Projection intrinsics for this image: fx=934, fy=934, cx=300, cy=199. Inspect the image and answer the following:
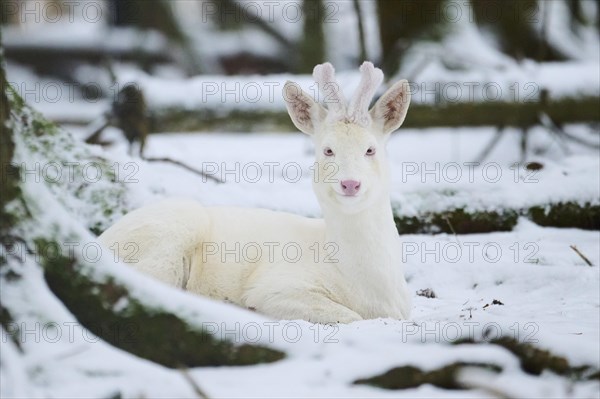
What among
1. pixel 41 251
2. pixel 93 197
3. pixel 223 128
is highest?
pixel 41 251

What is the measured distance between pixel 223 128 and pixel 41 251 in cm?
618

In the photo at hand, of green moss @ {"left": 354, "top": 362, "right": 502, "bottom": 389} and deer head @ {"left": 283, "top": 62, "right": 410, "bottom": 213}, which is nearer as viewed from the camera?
green moss @ {"left": 354, "top": 362, "right": 502, "bottom": 389}

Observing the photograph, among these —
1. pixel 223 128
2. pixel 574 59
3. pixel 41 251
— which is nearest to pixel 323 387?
pixel 41 251

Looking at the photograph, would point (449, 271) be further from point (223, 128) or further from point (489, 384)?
point (223, 128)

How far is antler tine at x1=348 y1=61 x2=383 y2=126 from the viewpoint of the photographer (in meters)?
4.30

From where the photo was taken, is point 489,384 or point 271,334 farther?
point 271,334

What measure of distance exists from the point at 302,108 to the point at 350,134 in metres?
0.36

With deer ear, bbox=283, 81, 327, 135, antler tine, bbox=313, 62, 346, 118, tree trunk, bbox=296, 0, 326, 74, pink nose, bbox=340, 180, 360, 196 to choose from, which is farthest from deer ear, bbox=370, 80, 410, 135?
tree trunk, bbox=296, 0, 326, 74

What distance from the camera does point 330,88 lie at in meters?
4.41

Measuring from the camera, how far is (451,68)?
940 cm

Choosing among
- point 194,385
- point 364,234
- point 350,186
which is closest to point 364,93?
point 350,186

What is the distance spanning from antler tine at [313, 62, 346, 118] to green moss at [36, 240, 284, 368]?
1.56 metres

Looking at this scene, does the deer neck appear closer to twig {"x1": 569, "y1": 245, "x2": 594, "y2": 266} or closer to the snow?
the snow

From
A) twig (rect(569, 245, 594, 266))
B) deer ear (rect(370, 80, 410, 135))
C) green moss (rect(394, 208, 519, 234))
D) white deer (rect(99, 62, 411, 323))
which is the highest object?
deer ear (rect(370, 80, 410, 135))
